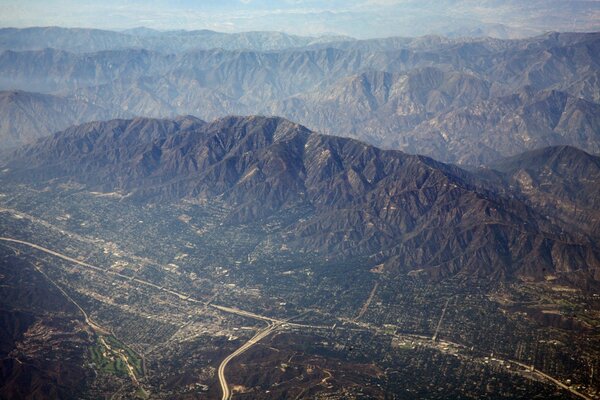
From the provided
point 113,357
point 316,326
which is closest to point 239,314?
point 316,326

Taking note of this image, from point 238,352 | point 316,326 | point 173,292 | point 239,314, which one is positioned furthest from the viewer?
point 173,292

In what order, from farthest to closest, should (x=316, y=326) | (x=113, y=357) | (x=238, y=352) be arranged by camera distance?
1. (x=316, y=326)
2. (x=238, y=352)
3. (x=113, y=357)

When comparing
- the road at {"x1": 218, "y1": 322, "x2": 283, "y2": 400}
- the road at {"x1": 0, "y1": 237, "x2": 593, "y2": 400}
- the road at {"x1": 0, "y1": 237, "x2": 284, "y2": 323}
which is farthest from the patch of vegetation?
the road at {"x1": 0, "y1": 237, "x2": 284, "y2": 323}

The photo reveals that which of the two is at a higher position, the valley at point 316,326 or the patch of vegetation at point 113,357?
the valley at point 316,326

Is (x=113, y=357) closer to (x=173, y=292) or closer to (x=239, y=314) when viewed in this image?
Result: (x=239, y=314)

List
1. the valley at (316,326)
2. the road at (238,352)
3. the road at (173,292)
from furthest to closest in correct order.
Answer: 1. the road at (173,292)
2. the valley at (316,326)
3. the road at (238,352)

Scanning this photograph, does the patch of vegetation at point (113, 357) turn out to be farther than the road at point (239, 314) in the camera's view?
Yes

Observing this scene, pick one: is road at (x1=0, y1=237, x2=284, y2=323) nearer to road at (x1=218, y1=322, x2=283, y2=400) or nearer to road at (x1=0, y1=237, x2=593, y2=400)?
road at (x1=0, y1=237, x2=593, y2=400)

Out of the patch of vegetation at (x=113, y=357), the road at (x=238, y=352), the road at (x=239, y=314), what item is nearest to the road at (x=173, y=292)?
the road at (x=239, y=314)

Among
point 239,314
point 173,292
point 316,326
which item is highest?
point 316,326

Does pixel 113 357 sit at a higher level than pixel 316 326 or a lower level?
lower

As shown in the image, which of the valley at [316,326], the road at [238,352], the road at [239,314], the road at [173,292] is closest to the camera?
the road at [238,352]

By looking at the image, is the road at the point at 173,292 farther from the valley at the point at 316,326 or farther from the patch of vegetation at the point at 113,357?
the patch of vegetation at the point at 113,357
